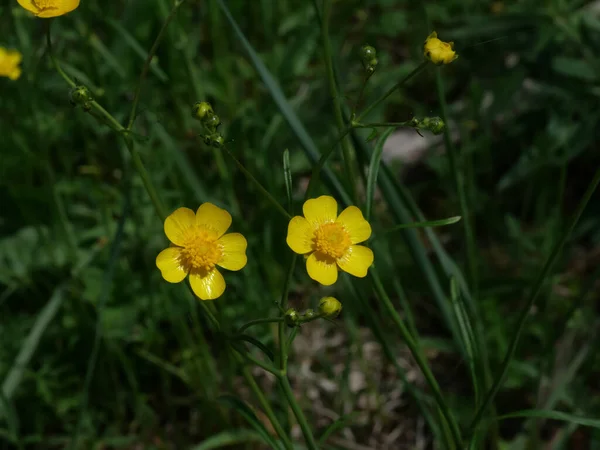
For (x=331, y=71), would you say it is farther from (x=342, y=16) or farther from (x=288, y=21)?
(x=342, y=16)

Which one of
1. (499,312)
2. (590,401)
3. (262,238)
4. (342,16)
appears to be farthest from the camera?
(342,16)

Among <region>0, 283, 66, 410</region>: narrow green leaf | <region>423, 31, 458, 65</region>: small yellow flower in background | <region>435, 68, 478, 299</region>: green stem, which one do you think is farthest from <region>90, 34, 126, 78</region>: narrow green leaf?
<region>423, 31, 458, 65</region>: small yellow flower in background

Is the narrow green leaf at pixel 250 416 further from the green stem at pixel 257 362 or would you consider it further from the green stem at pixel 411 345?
the green stem at pixel 411 345

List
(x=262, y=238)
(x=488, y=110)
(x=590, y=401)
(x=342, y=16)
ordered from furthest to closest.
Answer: (x=342, y=16) < (x=488, y=110) < (x=262, y=238) < (x=590, y=401)

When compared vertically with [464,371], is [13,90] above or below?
above

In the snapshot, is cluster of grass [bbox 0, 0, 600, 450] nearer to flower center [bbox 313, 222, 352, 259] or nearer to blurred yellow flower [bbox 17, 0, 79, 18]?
flower center [bbox 313, 222, 352, 259]

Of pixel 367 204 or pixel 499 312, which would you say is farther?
pixel 499 312

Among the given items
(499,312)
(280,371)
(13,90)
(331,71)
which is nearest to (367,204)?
(331,71)
